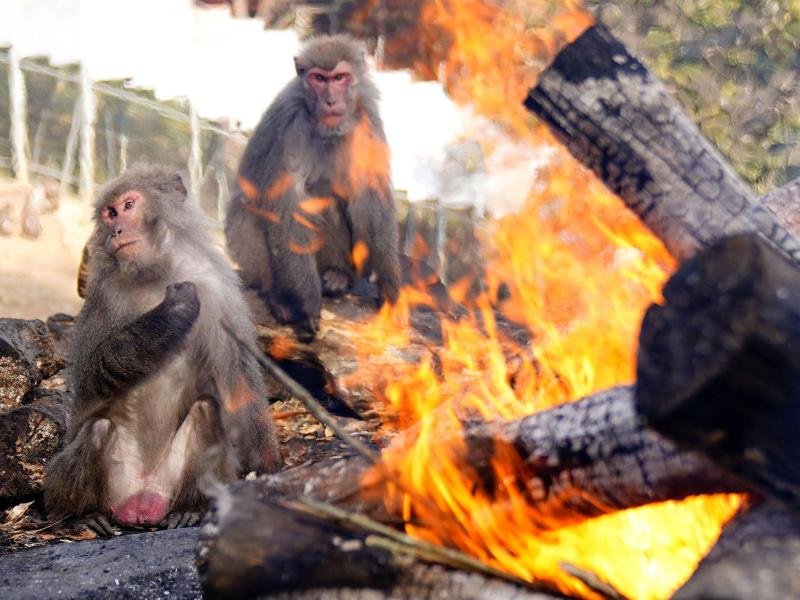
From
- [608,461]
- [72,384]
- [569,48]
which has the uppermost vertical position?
[569,48]

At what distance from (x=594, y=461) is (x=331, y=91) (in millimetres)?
4936

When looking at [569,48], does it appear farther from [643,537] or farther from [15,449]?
[15,449]

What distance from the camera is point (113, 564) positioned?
153 inches

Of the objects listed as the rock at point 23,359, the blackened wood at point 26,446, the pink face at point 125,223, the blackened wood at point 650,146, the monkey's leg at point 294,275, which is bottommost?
the blackened wood at point 26,446

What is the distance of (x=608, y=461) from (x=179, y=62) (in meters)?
12.3

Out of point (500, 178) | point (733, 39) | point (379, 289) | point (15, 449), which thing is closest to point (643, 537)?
point (15, 449)

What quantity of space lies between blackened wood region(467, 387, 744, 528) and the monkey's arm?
2.49 m

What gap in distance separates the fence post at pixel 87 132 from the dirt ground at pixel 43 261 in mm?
386

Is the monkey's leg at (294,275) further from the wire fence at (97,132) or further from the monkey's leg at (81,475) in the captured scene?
the wire fence at (97,132)

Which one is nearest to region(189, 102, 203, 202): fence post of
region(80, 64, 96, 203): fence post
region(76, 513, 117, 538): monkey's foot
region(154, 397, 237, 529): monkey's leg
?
region(80, 64, 96, 203): fence post

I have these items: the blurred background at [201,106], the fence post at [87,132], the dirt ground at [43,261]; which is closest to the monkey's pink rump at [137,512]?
the dirt ground at [43,261]

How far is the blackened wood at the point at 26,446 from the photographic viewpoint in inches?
208

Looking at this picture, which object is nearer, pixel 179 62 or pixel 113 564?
pixel 113 564

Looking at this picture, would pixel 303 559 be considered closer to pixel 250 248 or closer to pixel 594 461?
pixel 594 461
